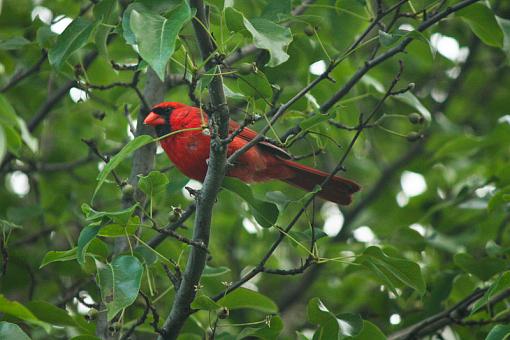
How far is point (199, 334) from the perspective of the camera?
3799 mm

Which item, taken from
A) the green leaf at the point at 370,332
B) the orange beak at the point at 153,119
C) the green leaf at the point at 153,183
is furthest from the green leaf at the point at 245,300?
the orange beak at the point at 153,119

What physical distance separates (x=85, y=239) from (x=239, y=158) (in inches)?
65.0

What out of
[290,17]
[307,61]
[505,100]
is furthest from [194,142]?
[505,100]

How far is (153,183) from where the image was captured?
9.71 ft

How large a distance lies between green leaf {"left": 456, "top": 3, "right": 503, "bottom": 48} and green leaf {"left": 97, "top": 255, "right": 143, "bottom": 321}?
1775mm

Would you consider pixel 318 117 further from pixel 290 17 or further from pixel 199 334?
pixel 199 334

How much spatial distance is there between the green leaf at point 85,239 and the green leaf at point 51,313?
62cm

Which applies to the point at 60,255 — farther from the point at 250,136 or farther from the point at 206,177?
the point at 250,136

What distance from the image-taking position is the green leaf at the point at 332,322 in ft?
9.69

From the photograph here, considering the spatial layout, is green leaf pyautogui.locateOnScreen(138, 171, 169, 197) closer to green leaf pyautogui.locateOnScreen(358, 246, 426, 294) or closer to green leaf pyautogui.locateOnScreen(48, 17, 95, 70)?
green leaf pyautogui.locateOnScreen(48, 17, 95, 70)

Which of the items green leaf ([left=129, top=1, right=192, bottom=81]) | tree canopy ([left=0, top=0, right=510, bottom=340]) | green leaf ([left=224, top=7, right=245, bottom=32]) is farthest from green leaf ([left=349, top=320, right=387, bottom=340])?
green leaf ([left=129, top=1, right=192, bottom=81])

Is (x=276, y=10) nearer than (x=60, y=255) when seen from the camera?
No

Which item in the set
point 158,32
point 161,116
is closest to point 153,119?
point 161,116

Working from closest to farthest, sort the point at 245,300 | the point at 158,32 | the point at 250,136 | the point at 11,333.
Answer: the point at 158,32
the point at 11,333
the point at 245,300
the point at 250,136
